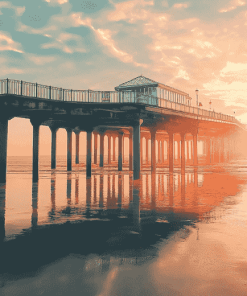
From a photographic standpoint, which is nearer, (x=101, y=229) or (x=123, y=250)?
(x=123, y=250)

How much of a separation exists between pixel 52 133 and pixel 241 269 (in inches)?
1756

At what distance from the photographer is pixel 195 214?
12500mm

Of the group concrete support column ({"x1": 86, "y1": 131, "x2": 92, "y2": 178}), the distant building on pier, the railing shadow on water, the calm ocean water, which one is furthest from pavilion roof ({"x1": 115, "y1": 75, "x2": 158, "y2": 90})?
the calm ocean water

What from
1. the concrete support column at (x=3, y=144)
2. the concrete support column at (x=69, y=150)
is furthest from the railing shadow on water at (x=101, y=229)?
the concrete support column at (x=69, y=150)

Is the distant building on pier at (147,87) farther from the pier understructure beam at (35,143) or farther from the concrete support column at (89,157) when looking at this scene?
the pier understructure beam at (35,143)

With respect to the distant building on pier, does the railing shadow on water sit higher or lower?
lower

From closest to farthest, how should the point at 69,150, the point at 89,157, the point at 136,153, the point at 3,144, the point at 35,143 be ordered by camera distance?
the point at 3,144 → the point at 35,143 → the point at 136,153 → the point at 89,157 → the point at 69,150

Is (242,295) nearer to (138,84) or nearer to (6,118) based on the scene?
A: (6,118)

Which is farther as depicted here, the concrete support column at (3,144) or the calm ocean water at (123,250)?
the concrete support column at (3,144)

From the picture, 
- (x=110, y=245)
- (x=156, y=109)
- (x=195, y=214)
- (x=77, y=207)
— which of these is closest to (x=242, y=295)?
(x=110, y=245)

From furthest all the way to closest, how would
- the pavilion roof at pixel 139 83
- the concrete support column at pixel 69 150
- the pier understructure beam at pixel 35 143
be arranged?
the pavilion roof at pixel 139 83 → the concrete support column at pixel 69 150 → the pier understructure beam at pixel 35 143

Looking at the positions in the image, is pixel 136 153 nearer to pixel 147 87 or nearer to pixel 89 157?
pixel 89 157

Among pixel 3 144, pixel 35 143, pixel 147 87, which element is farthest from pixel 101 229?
pixel 147 87

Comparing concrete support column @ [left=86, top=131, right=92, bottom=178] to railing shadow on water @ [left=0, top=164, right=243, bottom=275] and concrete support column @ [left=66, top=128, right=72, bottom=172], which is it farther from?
railing shadow on water @ [left=0, top=164, right=243, bottom=275]
